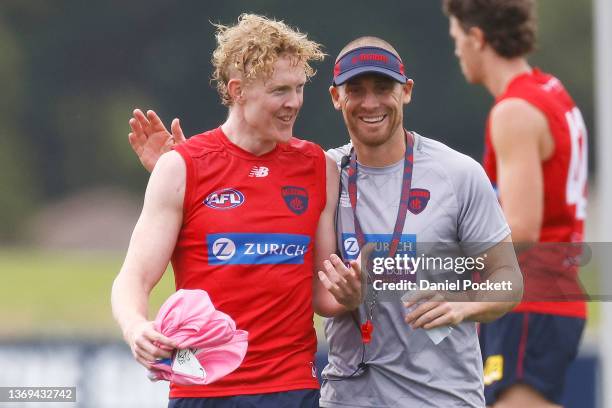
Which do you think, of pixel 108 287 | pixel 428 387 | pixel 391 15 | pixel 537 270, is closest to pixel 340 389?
pixel 428 387

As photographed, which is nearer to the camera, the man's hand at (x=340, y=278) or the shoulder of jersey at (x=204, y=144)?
the man's hand at (x=340, y=278)

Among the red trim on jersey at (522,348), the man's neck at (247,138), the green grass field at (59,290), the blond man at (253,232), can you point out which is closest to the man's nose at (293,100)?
the blond man at (253,232)

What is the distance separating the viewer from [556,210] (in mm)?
5508

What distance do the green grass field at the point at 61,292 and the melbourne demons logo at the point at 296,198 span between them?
7.22 metres

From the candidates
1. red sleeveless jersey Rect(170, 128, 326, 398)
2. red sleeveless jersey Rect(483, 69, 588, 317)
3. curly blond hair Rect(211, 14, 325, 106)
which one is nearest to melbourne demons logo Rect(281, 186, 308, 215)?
red sleeveless jersey Rect(170, 128, 326, 398)

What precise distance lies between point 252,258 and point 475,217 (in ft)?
2.46

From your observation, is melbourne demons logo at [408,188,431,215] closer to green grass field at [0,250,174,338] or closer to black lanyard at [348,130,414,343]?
black lanyard at [348,130,414,343]

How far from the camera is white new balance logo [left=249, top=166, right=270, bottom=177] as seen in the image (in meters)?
4.26

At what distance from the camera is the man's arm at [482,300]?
13.4ft

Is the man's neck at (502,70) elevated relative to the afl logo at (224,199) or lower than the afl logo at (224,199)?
elevated

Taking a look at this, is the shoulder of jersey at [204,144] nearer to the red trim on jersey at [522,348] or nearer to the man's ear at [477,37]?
the man's ear at [477,37]

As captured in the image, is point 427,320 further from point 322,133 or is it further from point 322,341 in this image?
point 322,133

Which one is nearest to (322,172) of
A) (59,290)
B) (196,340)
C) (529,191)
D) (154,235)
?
(154,235)

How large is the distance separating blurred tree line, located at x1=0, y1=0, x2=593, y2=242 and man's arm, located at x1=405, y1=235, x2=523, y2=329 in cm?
1703
